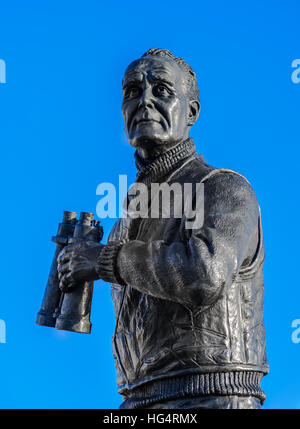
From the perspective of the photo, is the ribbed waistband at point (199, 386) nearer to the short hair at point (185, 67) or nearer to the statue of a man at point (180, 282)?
the statue of a man at point (180, 282)

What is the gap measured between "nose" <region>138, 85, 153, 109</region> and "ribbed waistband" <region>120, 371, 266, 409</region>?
1.26 m

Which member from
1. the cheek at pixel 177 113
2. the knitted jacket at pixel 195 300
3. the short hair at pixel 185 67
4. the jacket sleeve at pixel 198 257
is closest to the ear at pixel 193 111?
the short hair at pixel 185 67

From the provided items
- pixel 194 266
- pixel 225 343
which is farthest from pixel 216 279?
pixel 225 343

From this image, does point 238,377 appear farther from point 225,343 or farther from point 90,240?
point 90,240

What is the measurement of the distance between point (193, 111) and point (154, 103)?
0.34 meters

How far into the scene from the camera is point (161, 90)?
3463mm

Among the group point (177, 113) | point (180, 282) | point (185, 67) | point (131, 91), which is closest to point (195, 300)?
point (180, 282)

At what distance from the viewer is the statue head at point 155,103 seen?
3.41 metres

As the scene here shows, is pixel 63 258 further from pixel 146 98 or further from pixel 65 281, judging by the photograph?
pixel 146 98

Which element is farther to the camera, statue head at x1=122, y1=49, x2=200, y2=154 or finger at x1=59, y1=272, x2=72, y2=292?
statue head at x1=122, y1=49, x2=200, y2=154

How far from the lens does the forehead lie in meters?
3.45

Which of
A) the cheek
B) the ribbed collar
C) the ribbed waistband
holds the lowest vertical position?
the ribbed waistband

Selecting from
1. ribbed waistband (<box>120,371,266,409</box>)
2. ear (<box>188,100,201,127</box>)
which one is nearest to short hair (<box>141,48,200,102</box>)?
ear (<box>188,100,201,127</box>)

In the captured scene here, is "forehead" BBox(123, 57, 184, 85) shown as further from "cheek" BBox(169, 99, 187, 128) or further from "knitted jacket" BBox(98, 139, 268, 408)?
"knitted jacket" BBox(98, 139, 268, 408)
